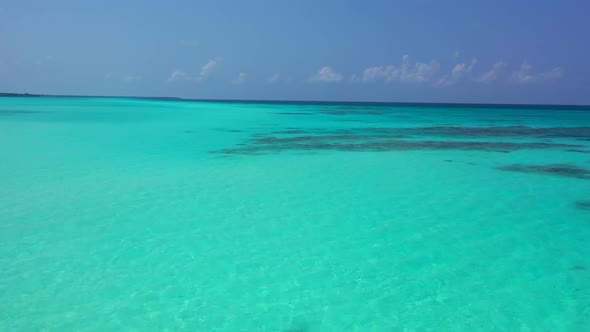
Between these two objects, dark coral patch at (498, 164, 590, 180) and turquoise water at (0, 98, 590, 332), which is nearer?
turquoise water at (0, 98, 590, 332)

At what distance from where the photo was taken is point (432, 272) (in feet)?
17.3

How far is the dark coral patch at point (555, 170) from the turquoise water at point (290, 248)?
0.52 ft

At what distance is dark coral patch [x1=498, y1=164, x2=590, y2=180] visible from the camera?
11.8 metres

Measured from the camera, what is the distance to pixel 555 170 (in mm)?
12438

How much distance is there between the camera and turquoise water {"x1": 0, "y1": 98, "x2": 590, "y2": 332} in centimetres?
430

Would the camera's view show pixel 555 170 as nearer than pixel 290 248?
No

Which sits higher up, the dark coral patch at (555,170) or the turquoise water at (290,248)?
the dark coral patch at (555,170)

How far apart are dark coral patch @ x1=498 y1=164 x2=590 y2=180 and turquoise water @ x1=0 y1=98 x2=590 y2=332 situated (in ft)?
0.52

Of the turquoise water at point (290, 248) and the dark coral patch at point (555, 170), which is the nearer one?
the turquoise water at point (290, 248)

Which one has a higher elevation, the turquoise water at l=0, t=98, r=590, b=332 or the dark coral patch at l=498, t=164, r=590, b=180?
the dark coral patch at l=498, t=164, r=590, b=180

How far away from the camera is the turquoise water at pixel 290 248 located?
14.1 feet

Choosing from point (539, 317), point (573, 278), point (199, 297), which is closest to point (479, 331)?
point (539, 317)

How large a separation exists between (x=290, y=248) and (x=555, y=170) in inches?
377

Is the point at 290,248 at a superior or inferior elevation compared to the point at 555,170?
inferior
